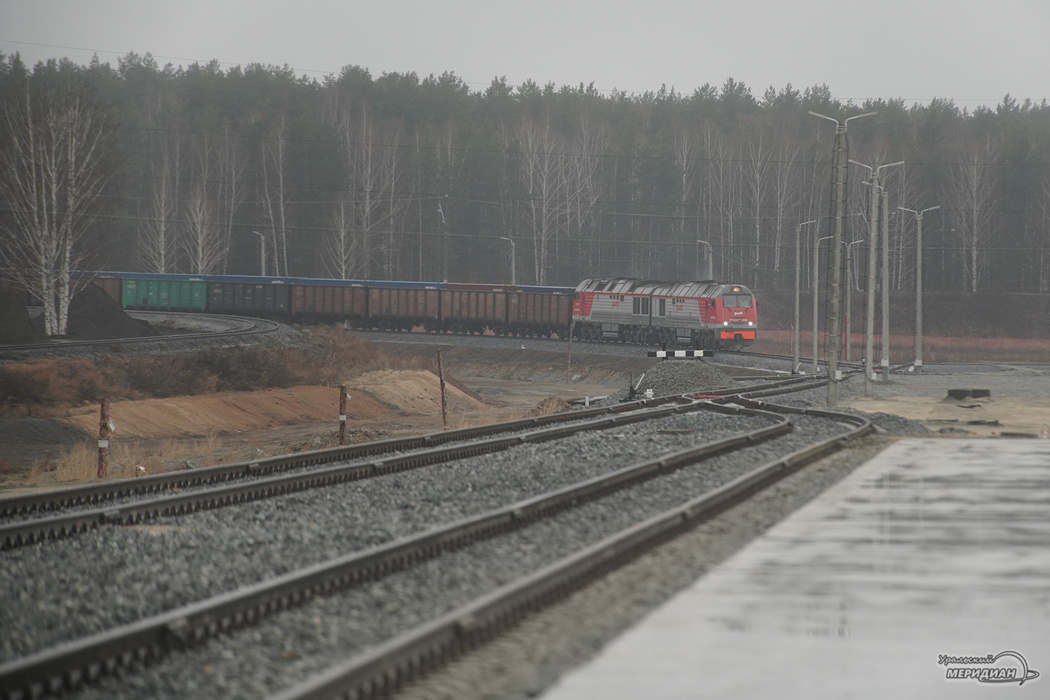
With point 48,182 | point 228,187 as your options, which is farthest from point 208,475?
point 228,187

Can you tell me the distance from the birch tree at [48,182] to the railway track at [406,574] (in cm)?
2853

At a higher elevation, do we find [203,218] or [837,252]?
[203,218]

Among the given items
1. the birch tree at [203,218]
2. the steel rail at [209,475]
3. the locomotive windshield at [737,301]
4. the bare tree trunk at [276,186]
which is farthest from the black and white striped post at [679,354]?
the bare tree trunk at [276,186]

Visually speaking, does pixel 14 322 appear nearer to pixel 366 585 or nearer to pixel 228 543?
pixel 228 543

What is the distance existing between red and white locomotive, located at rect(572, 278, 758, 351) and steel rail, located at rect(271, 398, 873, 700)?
4018cm

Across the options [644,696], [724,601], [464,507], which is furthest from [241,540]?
[644,696]

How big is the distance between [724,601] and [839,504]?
4.91m

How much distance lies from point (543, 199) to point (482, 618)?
78.3 m

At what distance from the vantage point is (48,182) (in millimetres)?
39562

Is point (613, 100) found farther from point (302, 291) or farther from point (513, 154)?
point (302, 291)

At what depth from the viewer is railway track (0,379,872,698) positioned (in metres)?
6.02

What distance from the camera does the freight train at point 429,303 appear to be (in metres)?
57.1

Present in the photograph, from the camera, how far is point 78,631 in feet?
24.0

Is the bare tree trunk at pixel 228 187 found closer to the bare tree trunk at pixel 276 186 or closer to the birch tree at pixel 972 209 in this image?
the bare tree trunk at pixel 276 186
